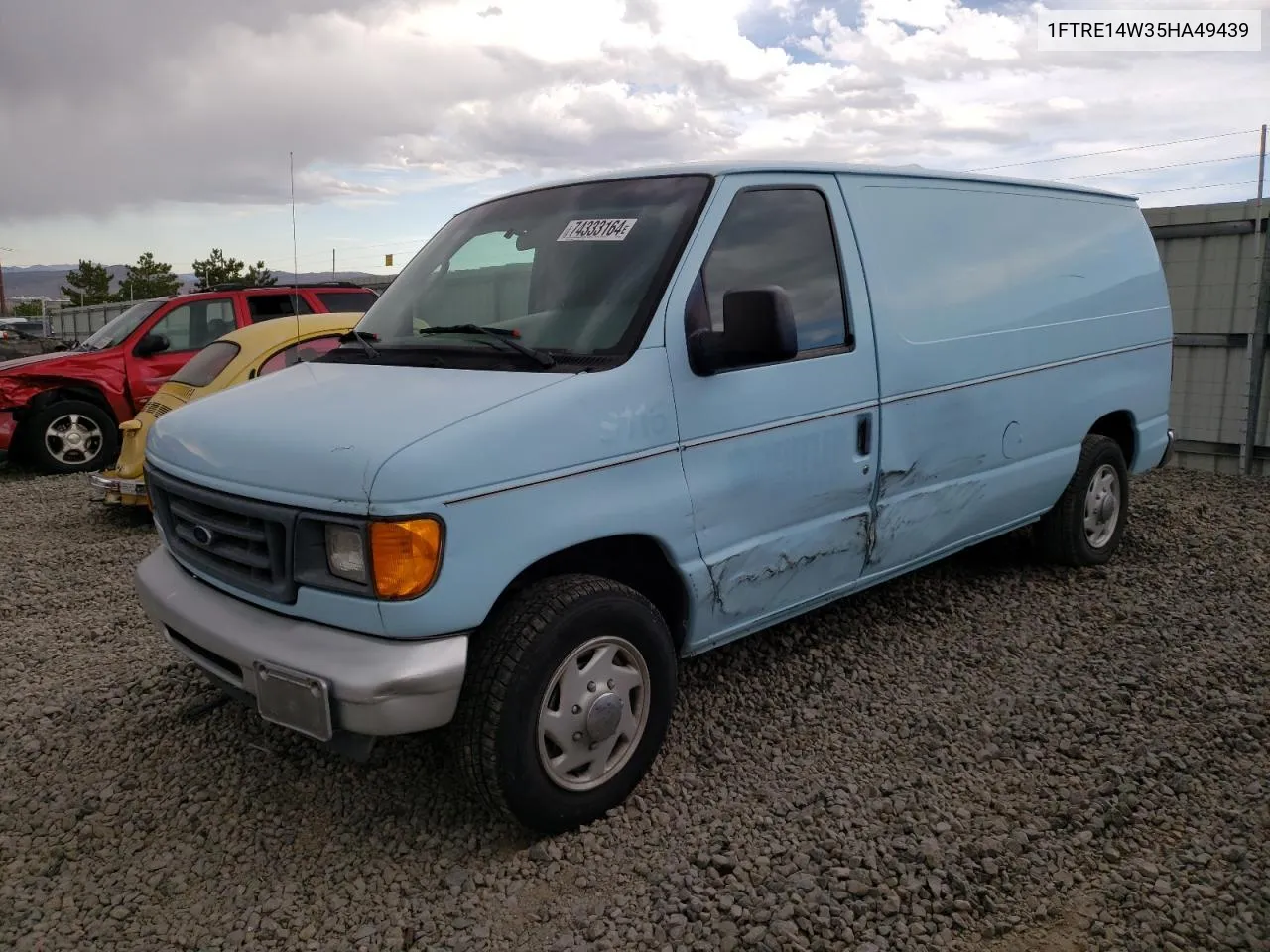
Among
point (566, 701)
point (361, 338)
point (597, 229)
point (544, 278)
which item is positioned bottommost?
point (566, 701)

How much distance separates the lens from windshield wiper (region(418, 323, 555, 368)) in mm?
3098

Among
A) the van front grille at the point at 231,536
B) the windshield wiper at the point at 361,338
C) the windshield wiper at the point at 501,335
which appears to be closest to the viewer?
the van front grille at the point at 231,536

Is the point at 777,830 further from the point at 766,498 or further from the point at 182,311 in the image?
the point at 182,311

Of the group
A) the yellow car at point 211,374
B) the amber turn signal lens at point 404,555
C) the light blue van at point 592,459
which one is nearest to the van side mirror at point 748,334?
the light blue van at point 592,459

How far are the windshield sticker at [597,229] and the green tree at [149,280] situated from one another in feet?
146

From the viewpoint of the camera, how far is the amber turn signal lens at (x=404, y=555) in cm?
260

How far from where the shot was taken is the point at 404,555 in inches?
103

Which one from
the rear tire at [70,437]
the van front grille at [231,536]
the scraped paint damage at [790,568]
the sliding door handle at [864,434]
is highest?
the sliding door handle at [864,434]

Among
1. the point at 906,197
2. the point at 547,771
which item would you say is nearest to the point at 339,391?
the point at 547,771

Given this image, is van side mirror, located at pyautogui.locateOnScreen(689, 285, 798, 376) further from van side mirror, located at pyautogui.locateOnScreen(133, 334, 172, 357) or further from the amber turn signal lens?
van side mirror, located at pyautogui.locateOnScreen(133, 334, 172, 357)

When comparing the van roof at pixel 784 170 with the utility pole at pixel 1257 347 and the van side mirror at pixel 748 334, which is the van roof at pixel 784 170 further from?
the utility pole at pixel 1257 347

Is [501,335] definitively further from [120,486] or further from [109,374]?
[109,374]

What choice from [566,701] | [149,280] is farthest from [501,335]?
[149,280]

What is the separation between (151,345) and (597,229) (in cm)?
828
